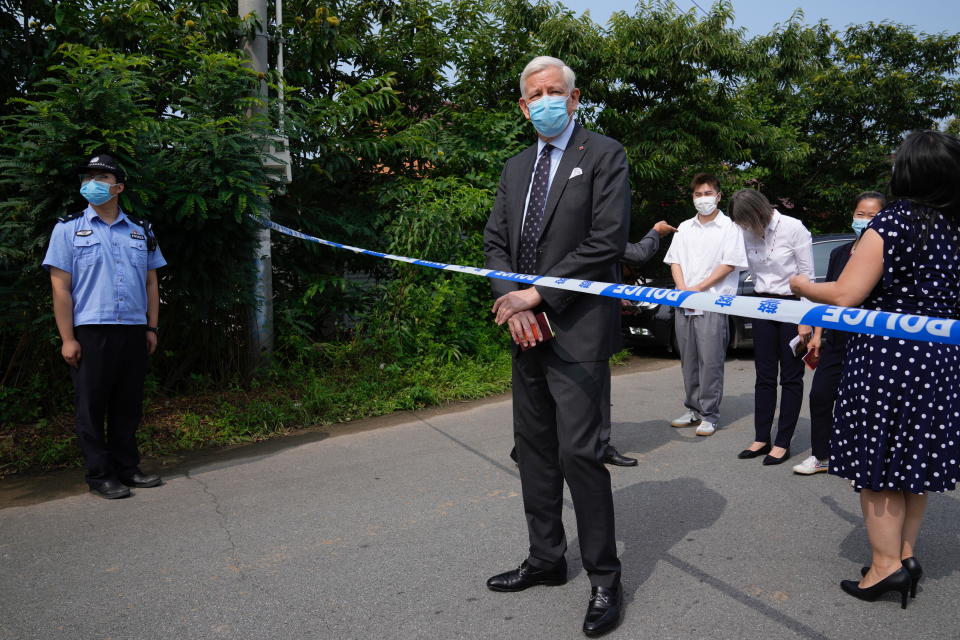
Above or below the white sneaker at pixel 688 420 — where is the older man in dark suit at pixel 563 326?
above

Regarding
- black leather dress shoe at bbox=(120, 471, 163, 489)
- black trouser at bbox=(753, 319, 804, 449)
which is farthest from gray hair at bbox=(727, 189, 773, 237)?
black leather dress shoe at bbox=(120, 471, 163, 489)

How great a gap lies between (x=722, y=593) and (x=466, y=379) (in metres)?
4.38

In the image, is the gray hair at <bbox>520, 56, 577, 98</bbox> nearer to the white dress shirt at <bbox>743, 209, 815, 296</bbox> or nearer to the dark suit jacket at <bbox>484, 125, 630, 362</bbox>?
the dark suit jacket at <bbox>484, 125, 630, 362</bbox>

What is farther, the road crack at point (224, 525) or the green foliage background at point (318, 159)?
the green foliage background at point (318, 159)

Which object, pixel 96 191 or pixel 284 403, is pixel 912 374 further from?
pixel 284 403

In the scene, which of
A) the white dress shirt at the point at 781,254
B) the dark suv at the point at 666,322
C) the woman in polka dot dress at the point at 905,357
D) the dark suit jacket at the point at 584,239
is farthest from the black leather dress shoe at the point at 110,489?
the dark suv at the point at 666,322

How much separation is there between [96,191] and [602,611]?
3.62m

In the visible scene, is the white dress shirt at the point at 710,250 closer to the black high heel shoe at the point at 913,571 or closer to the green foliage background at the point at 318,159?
the green foliage background at the point at 318,159

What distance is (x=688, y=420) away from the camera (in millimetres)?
5832

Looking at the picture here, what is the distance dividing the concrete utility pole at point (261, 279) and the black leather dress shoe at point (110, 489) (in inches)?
87.2

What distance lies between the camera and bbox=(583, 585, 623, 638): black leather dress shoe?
8.59 feet

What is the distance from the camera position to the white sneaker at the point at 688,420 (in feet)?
19.0

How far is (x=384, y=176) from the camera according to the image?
25.7 ft

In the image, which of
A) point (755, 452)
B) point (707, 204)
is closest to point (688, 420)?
point (755, 452)
